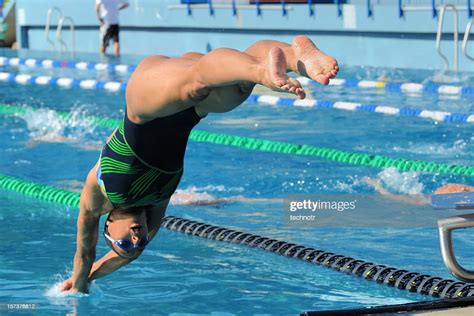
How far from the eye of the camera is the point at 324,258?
5.21 m

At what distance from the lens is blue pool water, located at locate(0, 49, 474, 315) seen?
4.75 metres

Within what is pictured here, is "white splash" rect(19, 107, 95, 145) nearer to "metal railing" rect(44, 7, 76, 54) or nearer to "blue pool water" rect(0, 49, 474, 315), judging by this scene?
"blue pool water" rect(0, 49, 474, 315)

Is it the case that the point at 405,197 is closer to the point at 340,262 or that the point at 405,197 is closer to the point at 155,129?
the point at 340,262

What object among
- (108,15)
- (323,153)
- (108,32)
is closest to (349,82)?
(323,153)

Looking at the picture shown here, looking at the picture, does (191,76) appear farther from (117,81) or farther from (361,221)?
(117,81)

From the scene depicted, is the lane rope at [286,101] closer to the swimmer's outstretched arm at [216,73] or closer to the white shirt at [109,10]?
the white shirt at [109,10]

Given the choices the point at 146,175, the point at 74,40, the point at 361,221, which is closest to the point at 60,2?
the point at 74,40

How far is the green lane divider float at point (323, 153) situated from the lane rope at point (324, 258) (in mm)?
2115

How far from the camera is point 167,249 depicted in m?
5.65

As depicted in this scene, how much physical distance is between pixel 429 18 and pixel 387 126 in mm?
4550

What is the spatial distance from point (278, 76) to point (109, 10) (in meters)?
13.3

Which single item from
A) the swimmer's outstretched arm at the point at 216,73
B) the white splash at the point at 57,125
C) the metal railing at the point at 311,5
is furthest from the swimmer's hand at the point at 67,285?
the metal railing at the point at 311,5

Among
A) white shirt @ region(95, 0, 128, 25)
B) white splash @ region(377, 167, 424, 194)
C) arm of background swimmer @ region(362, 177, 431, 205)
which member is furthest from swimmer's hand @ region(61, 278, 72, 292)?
white shirt @ region(95, 0, 128, 25)

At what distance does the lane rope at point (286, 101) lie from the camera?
9.37 metres
